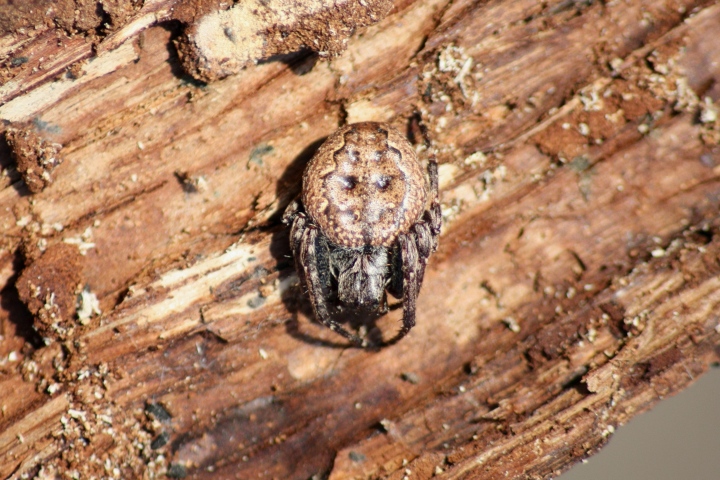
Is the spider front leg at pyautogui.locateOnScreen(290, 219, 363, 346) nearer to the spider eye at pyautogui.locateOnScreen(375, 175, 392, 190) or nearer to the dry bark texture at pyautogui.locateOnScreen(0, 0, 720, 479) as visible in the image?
the dry bark texture at pyautogui.locateOnScreen(0, 0, 720, 479)

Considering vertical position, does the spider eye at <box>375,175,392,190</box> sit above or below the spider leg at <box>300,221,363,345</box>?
above

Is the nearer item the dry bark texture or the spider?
the spider

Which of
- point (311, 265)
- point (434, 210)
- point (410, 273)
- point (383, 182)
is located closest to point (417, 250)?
point (410, 273)

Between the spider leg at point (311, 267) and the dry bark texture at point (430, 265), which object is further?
the dry bark texture at point (430, 265)

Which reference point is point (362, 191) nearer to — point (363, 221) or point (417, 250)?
point (363, 221)

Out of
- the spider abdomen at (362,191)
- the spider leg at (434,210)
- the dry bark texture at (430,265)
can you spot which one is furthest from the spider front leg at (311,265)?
the spider leg at (434,210)

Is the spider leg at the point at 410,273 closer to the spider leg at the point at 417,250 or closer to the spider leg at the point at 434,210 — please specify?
the spider leg at the point at 417,250

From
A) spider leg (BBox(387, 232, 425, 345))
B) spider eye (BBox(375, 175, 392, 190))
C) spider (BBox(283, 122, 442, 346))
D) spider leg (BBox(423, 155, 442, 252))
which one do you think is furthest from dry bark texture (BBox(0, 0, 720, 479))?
spider eye (BBox(375, 175, 392, 190))
